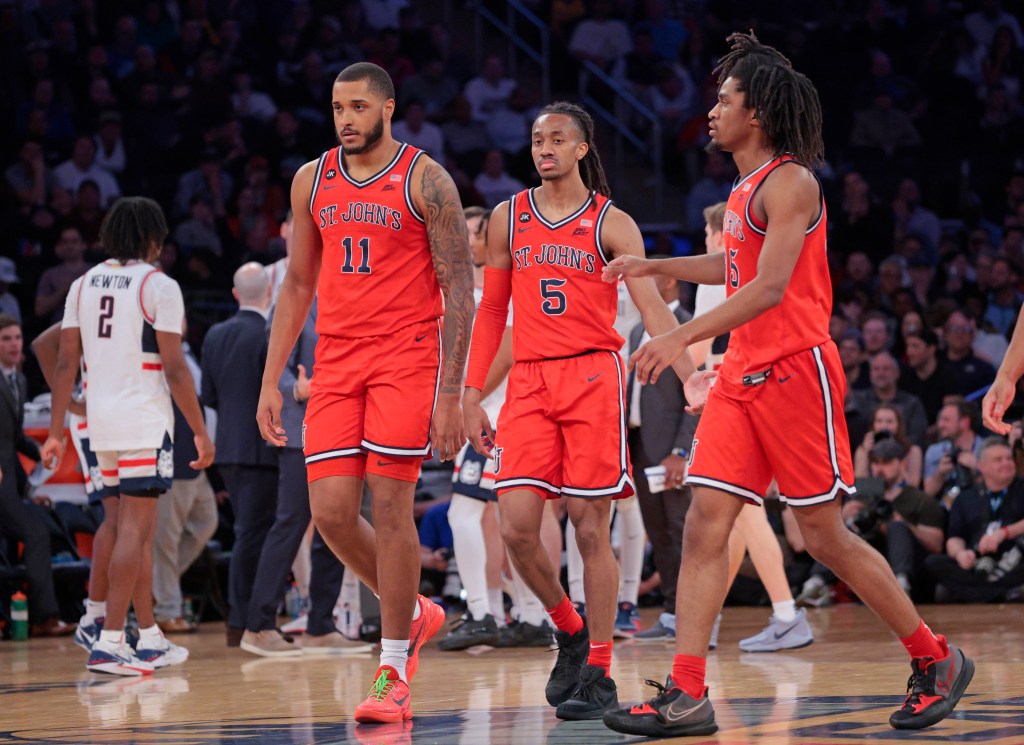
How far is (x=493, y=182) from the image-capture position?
15.3 meters

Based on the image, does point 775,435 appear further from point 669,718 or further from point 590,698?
point 590,698

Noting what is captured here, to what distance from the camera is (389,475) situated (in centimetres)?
520

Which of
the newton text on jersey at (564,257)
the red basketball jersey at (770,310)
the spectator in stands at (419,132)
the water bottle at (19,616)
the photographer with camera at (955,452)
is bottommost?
the water bottle at (19,616)

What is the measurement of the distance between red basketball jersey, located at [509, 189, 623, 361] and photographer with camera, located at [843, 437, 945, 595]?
18.6 ft

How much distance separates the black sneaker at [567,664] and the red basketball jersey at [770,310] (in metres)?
1.27

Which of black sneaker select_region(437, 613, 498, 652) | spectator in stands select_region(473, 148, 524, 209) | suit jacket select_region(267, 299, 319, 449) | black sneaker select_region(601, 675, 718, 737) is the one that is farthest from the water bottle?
spectator in stands select_region(473, 148, 524, 209)

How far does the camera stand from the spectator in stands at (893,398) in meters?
11.8

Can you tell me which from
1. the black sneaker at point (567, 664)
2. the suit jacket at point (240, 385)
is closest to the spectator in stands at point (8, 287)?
the suit jacket at point (240, 385)

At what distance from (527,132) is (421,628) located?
11.5 m

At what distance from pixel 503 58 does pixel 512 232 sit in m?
12.5

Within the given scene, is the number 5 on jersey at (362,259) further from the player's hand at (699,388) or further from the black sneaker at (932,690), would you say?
the black sneaker at (932,690)

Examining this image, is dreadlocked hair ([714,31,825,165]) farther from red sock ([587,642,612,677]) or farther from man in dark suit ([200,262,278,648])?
man in dark suit ([200,262,278,648])

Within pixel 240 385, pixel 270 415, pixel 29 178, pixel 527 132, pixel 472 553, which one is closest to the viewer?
pixel 270 415

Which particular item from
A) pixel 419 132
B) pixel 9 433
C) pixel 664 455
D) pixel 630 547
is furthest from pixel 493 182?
pixel 664 455
